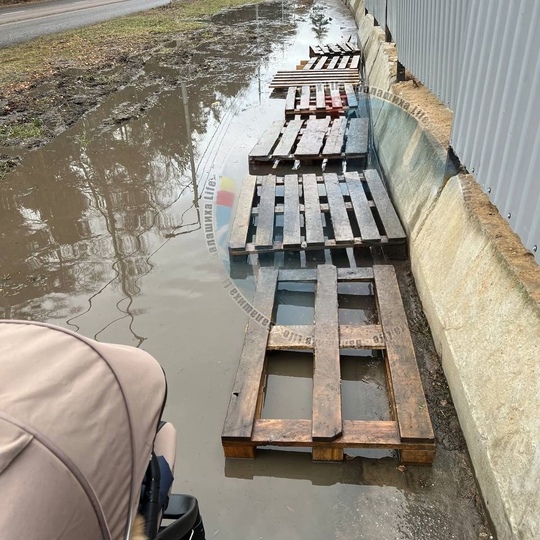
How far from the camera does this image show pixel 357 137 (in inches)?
274

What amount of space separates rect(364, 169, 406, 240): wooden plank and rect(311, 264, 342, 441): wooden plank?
757 mm

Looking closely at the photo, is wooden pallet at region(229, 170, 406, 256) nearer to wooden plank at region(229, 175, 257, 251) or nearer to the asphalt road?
wooden plank at region(229, 175, 257, 251)

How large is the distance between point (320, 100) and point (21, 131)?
5185 mm

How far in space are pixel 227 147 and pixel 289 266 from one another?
3.45m

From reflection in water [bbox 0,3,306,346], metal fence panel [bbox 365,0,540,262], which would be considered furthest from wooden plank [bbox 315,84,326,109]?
metal fence panel [bbox 365,0,540,262]

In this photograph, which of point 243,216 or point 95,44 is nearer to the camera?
point 243,216

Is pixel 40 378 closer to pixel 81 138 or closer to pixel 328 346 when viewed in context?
pixel 328 346

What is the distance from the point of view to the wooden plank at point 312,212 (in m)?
4.62

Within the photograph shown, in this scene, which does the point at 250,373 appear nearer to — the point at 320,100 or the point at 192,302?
the point at 192,302

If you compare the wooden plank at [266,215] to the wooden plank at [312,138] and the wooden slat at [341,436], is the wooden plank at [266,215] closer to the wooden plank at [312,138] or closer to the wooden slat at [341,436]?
the wooden plank at [312,138]

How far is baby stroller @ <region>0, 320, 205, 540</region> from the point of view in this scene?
1.25 metres

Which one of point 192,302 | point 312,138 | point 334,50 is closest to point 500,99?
point 192,302

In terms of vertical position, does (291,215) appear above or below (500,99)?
below

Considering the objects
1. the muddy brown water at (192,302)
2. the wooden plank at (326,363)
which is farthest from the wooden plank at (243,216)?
the wooden plank at (326,363)
